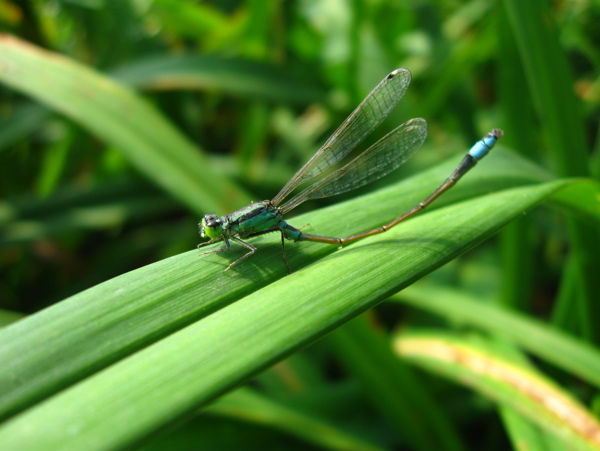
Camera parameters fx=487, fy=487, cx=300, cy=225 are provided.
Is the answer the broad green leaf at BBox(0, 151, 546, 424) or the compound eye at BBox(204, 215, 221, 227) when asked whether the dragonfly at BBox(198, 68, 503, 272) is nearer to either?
the compound eye at BBox(204, 215, 221, 227)

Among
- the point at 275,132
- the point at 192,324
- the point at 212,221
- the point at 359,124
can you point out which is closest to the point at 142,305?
the point at 192,324

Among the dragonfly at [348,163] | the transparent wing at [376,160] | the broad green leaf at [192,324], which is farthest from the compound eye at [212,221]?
the broad green leaf at [192,324]

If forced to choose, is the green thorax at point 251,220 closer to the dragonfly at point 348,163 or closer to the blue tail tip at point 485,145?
the dragonfly at point 348,163

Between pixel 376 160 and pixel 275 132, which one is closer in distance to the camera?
pixel 376 160

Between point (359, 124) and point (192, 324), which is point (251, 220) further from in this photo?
point (192, 324)

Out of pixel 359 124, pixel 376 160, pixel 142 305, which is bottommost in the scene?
pixel 142 305

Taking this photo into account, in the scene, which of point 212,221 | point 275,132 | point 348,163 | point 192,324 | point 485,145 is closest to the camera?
point 192,324

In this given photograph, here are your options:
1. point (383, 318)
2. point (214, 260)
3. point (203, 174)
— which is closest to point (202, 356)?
point (214, 260)

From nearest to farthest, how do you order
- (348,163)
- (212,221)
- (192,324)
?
(192,324) → (212,221) → (348,163)
